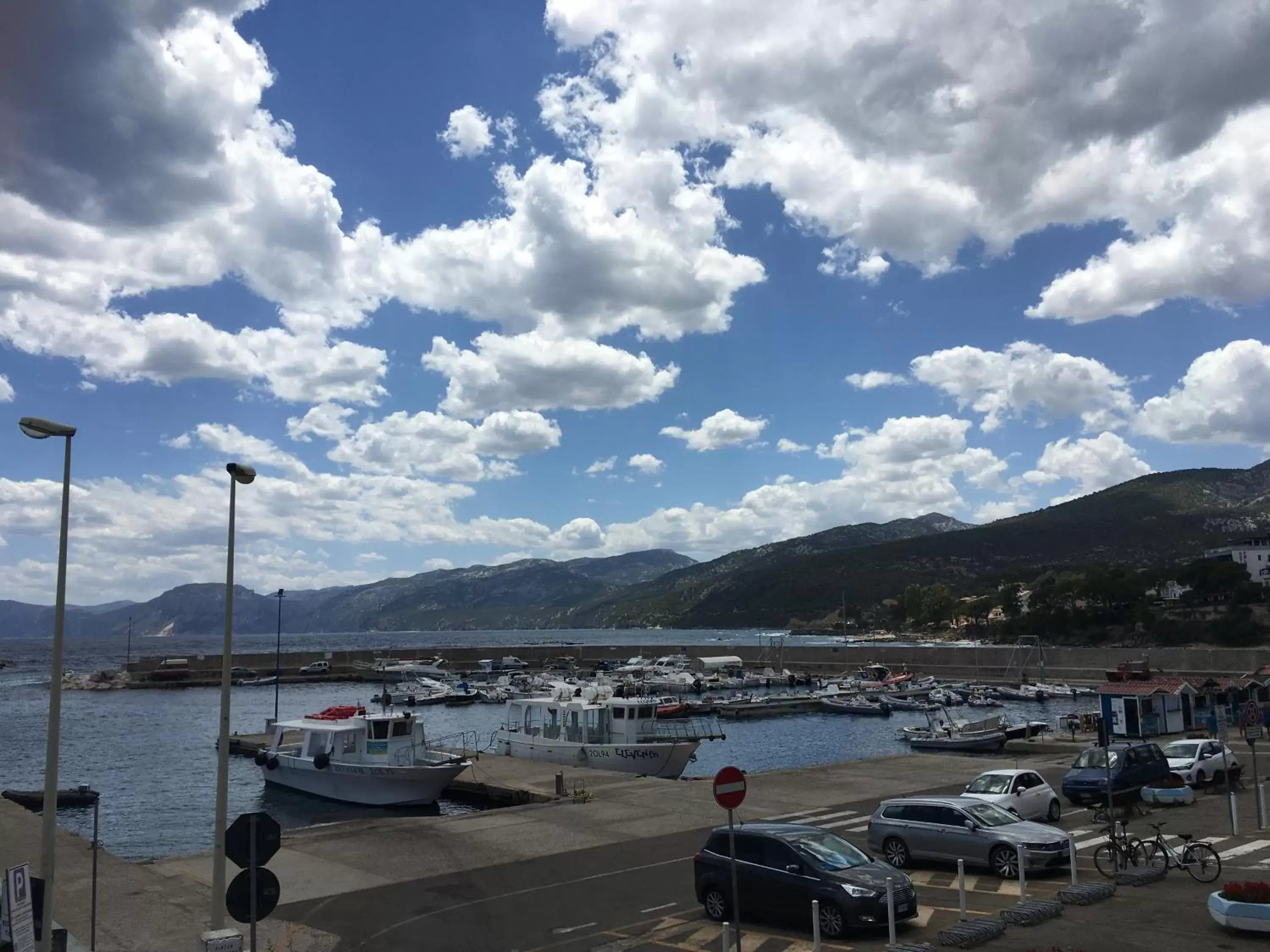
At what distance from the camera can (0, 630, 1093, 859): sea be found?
41156 mm

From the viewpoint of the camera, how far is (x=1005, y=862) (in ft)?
61.7

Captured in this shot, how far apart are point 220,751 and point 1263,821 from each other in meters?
24.5

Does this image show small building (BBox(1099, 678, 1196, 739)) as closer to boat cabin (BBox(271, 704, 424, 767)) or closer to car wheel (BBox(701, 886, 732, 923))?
boat cabin (BBox(271, 704, 424, 767))

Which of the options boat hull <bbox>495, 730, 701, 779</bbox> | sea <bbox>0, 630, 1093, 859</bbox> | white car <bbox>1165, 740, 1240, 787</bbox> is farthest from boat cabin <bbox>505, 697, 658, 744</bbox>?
white car <bbox>1165, 740, 1240, 787</bbox>

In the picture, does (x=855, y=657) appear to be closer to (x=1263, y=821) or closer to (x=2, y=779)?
(x=2, y=779)

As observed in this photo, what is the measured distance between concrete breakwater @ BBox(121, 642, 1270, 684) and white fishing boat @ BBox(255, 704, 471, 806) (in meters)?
80.3

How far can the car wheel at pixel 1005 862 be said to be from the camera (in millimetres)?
18688

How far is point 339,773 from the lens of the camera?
41594mm

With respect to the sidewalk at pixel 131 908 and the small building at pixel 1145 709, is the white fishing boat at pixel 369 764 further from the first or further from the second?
the small building at pixel 1145 709

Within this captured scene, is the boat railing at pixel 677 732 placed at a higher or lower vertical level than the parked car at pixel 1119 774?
lower

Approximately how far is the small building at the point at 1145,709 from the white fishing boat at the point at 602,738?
19941mm

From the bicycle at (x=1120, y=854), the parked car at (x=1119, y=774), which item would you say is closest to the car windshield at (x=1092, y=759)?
the parked car at (x=1119, y=774)

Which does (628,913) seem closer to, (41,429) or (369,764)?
(41,429)

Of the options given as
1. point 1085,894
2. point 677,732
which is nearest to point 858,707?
point 677,732
